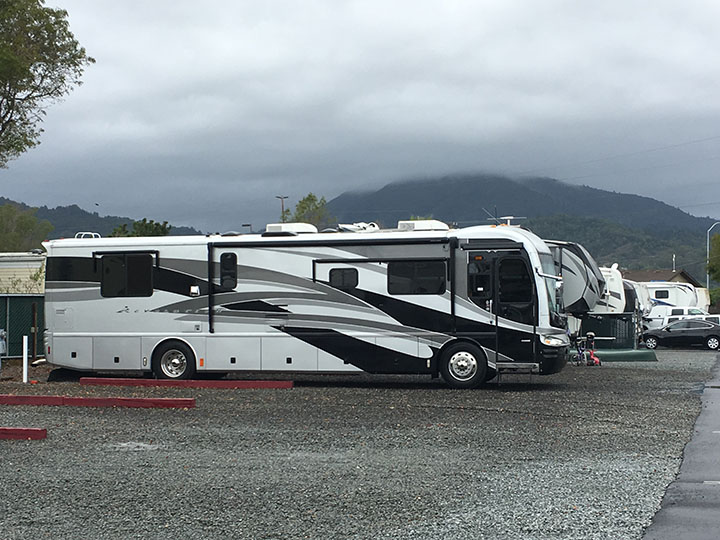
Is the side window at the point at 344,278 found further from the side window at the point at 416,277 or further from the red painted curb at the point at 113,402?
the red painted curb at the point at 113,402

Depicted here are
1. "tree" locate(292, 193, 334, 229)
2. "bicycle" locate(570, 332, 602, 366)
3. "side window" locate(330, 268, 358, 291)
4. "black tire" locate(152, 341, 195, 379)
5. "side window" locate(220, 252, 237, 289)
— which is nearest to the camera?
"side window" locate(330, 268, 358, 291)

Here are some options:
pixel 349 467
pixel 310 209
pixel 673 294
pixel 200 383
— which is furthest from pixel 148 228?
pixel 349 467

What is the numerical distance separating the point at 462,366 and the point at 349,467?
8.97 m

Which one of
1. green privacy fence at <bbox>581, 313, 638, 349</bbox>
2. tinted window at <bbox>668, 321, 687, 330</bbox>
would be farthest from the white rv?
tinted window at <bbox>668, 321, 687, 330</bbox>

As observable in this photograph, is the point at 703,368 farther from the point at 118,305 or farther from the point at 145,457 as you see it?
the point at 145,457

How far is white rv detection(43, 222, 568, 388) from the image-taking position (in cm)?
1833

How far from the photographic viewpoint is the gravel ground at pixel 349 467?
738 cm

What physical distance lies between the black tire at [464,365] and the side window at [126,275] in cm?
642

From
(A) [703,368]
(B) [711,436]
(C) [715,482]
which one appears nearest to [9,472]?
(C) [715,482]

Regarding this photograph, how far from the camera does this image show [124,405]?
14.9 m

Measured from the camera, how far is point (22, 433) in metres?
11.6

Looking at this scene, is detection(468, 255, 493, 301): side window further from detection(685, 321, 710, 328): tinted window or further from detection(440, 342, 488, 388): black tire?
detection(685, 321, 710, 328): tinted window

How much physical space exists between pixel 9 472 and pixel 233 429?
3633 mm

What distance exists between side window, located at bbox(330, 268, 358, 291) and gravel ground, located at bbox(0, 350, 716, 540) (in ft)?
8.67
